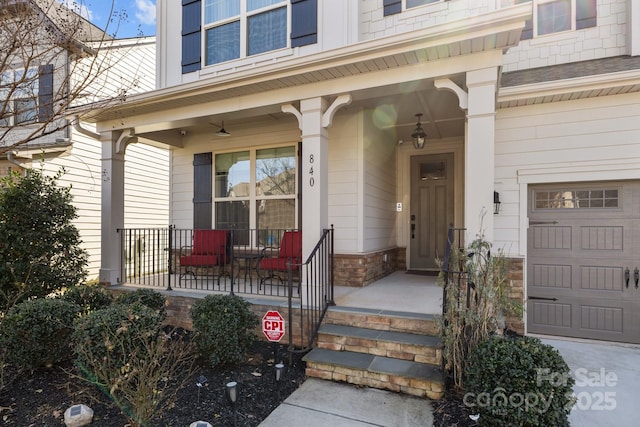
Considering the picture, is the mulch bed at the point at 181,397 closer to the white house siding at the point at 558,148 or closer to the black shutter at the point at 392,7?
the white house siding at the point at 558,148

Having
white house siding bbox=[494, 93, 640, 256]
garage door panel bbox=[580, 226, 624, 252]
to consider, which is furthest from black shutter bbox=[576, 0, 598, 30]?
garage door panel bbox=[580, 226, 624, 252]

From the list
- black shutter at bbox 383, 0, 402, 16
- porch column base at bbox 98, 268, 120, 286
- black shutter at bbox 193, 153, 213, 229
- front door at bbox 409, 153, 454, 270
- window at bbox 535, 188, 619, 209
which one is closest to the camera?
window at bbox 535, 188, 619, 209

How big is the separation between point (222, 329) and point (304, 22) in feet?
15.0

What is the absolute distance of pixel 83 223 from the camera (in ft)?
26.5

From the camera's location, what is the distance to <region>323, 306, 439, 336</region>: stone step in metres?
3.39

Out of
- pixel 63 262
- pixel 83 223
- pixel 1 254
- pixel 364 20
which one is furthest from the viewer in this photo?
pixel 83 223

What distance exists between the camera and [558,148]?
4.25 metres

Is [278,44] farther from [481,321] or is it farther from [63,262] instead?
[481,321]

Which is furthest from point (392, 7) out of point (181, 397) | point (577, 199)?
point (181, 397)

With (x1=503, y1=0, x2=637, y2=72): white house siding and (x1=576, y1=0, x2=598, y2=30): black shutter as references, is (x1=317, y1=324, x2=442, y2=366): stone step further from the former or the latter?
(x1=576, y1=0, x2=598, y2=30): black shutter

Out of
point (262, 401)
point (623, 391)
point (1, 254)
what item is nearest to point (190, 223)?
Answer: point (1, 254)

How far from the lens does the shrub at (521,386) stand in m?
2.24

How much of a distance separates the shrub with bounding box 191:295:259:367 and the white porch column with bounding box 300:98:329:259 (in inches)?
39.8

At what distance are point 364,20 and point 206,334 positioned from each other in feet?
15.8
